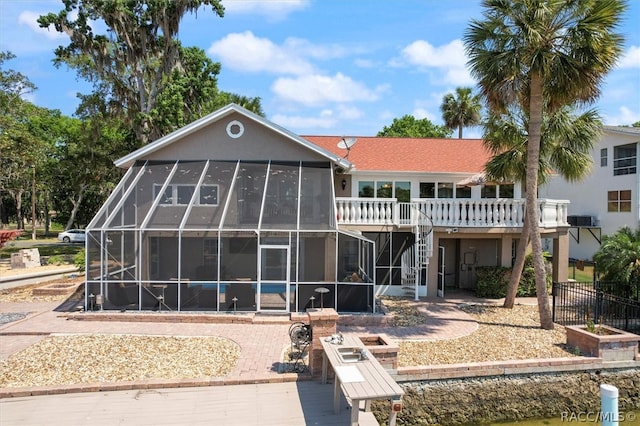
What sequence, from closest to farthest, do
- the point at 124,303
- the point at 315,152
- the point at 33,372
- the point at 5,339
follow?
the point at 33,372 < the point at 5,339 < the point at 124,303 < the point at 315,152

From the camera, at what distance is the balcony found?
51.4 feet

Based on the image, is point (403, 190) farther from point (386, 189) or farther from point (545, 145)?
point (545, 145)

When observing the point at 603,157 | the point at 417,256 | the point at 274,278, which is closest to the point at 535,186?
the point at 417,256

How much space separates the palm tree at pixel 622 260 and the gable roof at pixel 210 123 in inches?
353

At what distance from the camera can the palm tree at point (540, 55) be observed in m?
10.9

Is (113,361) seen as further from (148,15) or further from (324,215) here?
(148,15)

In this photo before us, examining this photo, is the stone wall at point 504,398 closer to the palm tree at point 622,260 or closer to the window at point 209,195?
the palm tree at point 622,260

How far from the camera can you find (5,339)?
10.8 m

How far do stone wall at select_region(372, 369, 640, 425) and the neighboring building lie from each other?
17.0 metres

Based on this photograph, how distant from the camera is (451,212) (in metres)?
15.7

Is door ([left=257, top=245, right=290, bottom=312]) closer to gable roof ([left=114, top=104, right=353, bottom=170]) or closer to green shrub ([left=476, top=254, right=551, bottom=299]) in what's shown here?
gable roof ([left=114, top=104, right=353, bottom=170])

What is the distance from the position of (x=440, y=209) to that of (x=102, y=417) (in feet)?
41.4

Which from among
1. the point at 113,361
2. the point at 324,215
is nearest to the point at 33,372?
the point at 113,361

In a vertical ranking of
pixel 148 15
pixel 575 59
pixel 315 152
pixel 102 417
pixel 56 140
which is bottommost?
pixel 102 417
